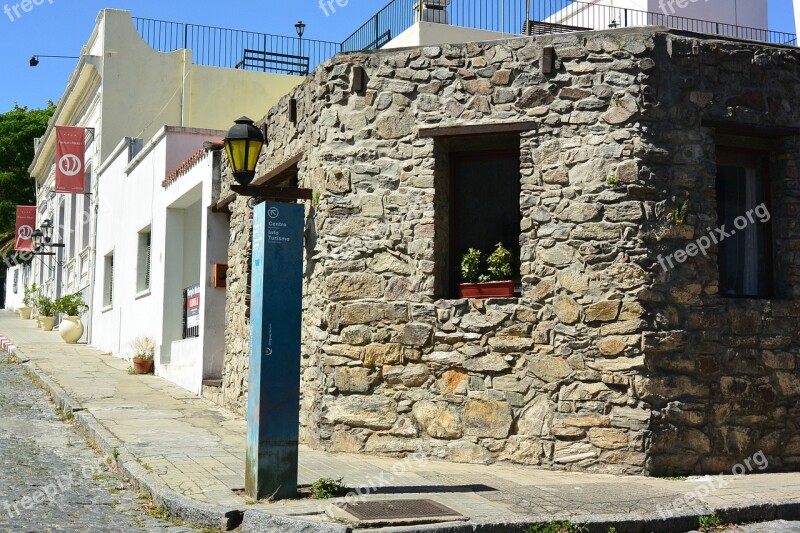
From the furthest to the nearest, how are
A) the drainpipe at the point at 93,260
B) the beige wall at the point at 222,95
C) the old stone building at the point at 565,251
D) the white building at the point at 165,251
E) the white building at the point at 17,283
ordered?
the white building at the point at 17,283, the drainpipe at the point at 93,260, the beige wall at the point at 222,95, the white building at the point at 165,251, the old stone building at the point at 565,251

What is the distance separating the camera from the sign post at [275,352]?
7309mm

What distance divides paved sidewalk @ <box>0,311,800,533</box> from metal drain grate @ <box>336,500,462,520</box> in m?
0.15

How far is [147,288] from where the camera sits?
60.8 feet

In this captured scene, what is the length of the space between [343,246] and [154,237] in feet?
27.2

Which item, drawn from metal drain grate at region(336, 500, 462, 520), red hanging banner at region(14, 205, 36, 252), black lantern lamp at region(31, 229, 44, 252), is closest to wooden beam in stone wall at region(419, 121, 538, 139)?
metal drain grate at region(336, 500, 462, 520)

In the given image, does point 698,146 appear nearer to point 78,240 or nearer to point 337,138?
point 337,138

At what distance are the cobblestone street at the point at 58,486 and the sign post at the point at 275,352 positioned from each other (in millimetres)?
893

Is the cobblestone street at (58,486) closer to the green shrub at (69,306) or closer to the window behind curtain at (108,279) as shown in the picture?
the window behind curtain at (108,279)

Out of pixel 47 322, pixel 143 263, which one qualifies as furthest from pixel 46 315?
pixel 143 263

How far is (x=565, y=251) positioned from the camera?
30.3ft

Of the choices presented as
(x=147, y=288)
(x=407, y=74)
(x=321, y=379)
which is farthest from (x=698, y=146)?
(x=147, y=288)

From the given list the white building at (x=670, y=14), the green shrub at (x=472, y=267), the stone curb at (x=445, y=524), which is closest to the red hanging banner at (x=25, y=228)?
the white building at (x=670, y=14)

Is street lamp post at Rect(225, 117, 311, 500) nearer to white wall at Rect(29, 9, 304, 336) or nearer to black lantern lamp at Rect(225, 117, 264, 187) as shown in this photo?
black lantern lamp at Rect(225, 117, 264, 187)

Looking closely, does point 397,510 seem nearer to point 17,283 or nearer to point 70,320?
point 70,320
